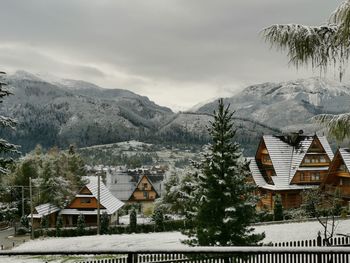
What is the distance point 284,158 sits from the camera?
54.5m

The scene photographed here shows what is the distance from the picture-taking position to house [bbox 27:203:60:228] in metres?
48.8

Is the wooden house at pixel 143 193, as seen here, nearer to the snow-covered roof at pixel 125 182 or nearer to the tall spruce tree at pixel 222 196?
the snow-covered roof at pixel 125 182

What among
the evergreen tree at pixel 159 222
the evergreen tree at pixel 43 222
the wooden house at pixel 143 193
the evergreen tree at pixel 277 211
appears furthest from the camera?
the wooden house at pixel 143 193

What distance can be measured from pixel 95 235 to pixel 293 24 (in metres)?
37.6

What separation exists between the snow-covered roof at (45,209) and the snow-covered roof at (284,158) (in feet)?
82.6

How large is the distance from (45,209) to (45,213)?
120cm

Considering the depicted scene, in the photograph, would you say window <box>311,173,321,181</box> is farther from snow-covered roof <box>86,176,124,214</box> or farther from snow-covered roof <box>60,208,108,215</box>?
snow-covered roof <box>60,208,108,215</box>

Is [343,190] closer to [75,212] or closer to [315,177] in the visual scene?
[315,177]

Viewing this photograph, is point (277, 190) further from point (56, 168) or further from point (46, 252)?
point (46, 252)

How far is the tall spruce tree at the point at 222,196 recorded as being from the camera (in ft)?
63.1

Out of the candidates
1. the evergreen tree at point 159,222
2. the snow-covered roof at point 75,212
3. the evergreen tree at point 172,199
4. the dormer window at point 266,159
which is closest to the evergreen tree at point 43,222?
the snow-covered roof at point 75,212

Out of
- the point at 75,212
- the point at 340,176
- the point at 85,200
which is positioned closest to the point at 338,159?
the point at 340,176

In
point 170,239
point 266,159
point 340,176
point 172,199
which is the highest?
point 266,159

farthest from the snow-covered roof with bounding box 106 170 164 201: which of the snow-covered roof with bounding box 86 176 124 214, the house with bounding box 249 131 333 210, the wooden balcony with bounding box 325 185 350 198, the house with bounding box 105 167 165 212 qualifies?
the wooden balcony with bounding box 325 185 350 198
